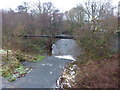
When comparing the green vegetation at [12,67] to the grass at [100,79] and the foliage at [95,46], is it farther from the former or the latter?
the foliage at [95,46]

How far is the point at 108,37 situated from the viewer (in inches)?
312

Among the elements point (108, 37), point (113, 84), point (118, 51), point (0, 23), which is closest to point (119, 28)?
point (108, 37)

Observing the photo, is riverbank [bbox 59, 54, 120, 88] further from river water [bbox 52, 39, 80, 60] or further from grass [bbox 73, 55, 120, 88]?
river water [bbox 52, 39, 80, 60]

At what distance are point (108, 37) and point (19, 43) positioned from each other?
608 centimetres

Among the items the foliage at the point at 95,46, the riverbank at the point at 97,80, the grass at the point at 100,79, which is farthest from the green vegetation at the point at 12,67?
the foliage at the point at 95,46

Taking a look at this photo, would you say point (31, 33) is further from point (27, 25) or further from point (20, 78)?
point (20, 78)

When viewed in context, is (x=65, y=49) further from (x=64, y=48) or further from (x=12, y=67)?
(x=12, y=67)

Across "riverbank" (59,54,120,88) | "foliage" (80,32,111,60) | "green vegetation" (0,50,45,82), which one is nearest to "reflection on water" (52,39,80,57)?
"foliage" (80,32,111,60)

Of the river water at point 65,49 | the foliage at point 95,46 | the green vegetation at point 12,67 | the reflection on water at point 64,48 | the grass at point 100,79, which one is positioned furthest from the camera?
the reflection on water at point 64,48

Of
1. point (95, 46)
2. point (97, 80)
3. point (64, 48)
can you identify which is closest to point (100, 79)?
point (97, 80)

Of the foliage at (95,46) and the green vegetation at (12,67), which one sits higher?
the foliage at (95,46)

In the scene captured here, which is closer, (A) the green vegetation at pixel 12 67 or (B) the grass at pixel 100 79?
(B) the grass at pixel 100 79

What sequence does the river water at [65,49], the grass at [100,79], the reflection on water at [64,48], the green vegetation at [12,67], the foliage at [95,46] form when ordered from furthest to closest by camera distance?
the reflection on water at [64,48] < the river water at [65,49] < the foliage at [95,46] < the green vegetation at [12,67] < the grass at [100,79]

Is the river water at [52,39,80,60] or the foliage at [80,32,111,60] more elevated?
the foliage at [80,32,111,60]
